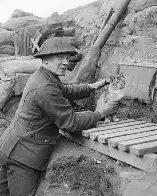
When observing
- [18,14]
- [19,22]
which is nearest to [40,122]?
[19,22]

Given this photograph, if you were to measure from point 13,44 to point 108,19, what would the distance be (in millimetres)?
4718

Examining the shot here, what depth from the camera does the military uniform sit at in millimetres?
3805

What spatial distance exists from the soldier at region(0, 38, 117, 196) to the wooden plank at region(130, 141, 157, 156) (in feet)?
2.77

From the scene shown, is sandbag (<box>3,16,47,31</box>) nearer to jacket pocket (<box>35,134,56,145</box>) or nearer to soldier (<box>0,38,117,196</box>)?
soldier (<box>0,38,117,196</box>)

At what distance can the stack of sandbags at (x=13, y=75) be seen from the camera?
7.23 metres

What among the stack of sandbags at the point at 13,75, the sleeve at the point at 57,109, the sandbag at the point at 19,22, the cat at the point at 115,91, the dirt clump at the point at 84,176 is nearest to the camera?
the dirt clump at the point at 84,176

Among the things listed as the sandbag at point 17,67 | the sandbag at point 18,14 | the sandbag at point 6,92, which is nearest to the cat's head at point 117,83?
the sandbag at point 6,92

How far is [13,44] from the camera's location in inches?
442

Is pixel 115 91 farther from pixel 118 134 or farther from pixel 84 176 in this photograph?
pixel 84 176

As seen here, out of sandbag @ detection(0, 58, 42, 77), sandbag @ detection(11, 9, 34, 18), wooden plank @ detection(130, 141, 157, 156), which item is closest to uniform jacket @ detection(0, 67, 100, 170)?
wooden plank @ detection(130, 141, 157, 156)

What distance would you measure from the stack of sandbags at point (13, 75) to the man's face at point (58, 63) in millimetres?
3353

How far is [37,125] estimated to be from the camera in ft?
13.0

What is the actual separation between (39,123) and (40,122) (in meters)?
0.02

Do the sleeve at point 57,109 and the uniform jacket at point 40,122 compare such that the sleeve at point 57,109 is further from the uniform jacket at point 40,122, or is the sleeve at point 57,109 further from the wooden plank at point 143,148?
the wooden plank at point 143,148
